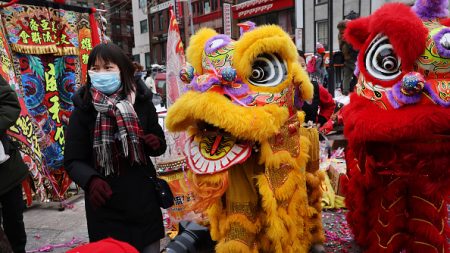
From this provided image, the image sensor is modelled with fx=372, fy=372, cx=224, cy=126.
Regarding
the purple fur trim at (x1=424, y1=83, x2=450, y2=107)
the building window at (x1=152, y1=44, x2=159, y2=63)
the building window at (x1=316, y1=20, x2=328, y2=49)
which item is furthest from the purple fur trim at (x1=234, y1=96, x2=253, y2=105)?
the building window at (x1=152, y1=44, x2=159, y2=63)

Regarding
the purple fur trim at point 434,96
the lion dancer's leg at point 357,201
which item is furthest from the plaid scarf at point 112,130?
the purple fur trim at point 434,96

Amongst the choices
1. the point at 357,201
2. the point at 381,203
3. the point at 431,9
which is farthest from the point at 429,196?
the point at 431,9

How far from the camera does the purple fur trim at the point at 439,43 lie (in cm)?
200

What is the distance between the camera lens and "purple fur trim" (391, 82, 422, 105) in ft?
6.61

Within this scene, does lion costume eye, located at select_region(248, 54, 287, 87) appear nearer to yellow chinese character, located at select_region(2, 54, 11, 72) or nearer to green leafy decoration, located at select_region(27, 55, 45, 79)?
yellow chinese character, located at select_region(2, 54, 11, 72)

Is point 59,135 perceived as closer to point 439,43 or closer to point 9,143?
point 9,143

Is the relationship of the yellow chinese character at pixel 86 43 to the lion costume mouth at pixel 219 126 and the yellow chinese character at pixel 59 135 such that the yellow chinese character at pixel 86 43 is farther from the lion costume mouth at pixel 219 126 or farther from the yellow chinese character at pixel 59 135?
the lion costume mouth at pixel 219 126

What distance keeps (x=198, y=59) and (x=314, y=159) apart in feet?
3.87

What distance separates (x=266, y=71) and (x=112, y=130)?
966 millimetres

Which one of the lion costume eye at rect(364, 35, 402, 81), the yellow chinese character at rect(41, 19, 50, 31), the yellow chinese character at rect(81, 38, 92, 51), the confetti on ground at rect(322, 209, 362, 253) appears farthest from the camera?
the yellow chinese character at rect(81, 38, 92, 51)

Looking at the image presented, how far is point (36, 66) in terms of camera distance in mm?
3902

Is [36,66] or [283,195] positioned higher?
[36,66]

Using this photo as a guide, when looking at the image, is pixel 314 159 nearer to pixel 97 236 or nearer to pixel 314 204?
pixel 314 204

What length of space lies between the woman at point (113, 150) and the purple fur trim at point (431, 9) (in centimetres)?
171
